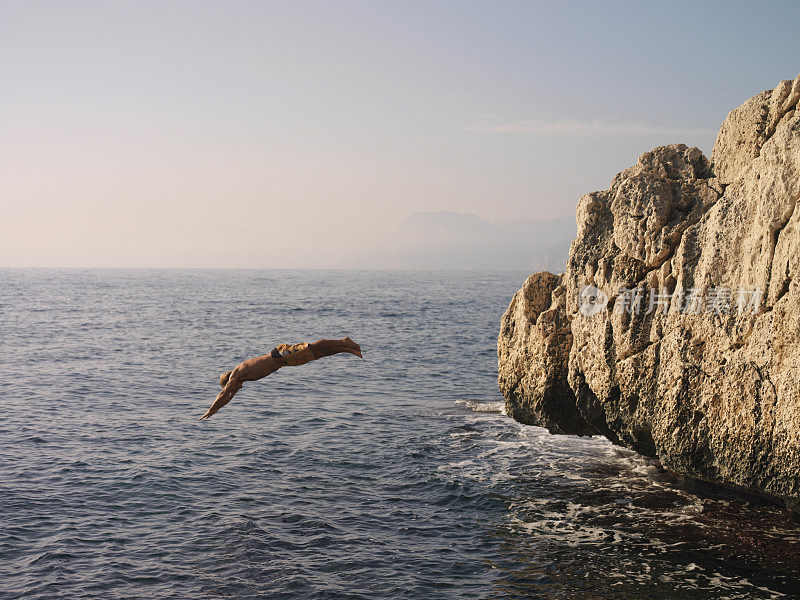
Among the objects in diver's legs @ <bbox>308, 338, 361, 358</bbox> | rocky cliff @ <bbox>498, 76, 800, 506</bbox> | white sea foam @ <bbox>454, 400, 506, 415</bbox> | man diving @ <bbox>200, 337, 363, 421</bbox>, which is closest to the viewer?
diver's legs @ <bbox>308, 338, 361, 358</bbox>

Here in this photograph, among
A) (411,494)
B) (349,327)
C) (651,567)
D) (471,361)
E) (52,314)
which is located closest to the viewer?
(651,567)

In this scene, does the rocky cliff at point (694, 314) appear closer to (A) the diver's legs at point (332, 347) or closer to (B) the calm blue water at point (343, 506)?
(B) the calm blue water at point (343, 506)

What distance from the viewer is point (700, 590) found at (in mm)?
12852

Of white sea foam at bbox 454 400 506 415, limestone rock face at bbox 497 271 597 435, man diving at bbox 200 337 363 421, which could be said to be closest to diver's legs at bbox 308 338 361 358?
man diving at bbox 200 337 363 421

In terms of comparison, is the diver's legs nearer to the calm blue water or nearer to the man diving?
the man diving

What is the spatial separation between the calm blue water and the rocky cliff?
1667 millimetres

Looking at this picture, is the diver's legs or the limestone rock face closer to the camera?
the diver's legs

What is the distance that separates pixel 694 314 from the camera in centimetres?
1730

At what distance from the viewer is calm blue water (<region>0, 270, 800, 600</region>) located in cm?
1359

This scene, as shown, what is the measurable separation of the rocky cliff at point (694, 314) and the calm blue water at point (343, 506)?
1667 millimetres

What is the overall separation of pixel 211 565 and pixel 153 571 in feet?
3.98

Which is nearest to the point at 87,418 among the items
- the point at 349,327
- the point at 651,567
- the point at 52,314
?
the point at 651,567

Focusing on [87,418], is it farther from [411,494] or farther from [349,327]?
[349,327]

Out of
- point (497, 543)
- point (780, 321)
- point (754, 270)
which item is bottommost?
point (497, 543)
